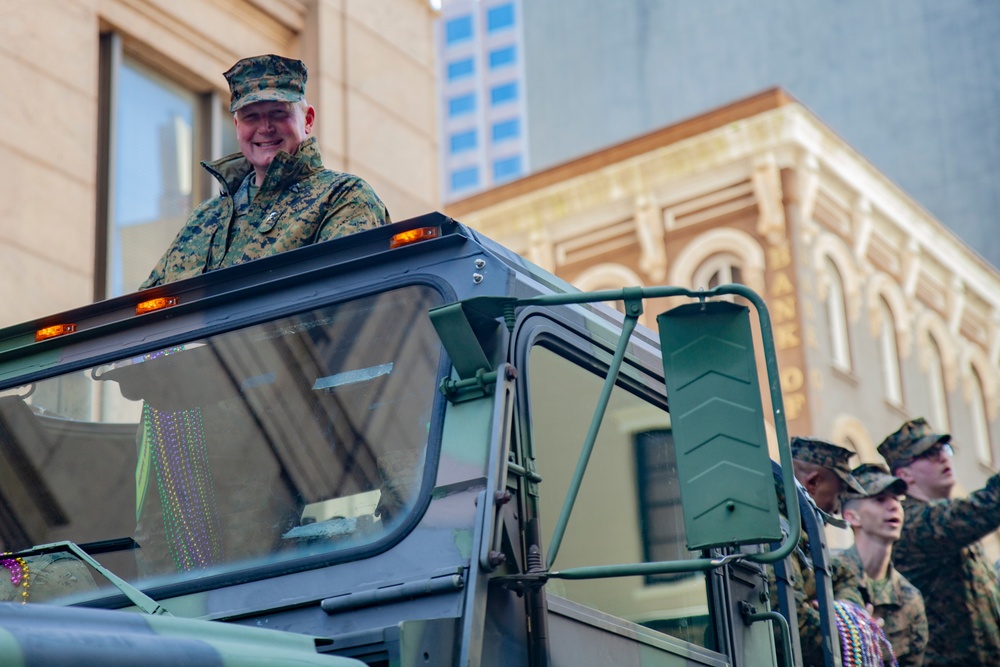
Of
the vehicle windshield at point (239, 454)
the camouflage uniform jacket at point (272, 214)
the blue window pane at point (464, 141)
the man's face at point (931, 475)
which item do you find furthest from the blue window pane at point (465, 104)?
the vehicle windshield at point (239, 454)

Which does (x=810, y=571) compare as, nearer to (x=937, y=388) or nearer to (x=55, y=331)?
(x=55, y=331)

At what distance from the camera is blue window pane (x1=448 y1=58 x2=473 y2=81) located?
96250mm

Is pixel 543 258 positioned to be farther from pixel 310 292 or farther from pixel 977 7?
pixel 310 292

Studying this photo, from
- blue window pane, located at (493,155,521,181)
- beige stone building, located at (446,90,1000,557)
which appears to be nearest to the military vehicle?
beige stone building, located at (446,90,1000,557)

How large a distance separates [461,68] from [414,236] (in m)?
94.5

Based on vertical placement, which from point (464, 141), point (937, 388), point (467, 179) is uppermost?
point (464, 141)

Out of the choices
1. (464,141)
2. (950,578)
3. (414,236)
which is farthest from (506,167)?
(414,236)

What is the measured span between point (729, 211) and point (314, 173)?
2248 centimetres

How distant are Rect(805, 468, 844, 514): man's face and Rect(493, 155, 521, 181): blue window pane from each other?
8916 centimetres

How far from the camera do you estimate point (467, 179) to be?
9681cm

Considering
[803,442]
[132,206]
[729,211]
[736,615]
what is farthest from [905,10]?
[736,615]

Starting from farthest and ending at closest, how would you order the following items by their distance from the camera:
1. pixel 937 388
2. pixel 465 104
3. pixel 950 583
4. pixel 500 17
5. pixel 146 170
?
pixel 465 104 < pixel 500 17 < pixel 937 388 < pixel 146 170 < pixel 950 583

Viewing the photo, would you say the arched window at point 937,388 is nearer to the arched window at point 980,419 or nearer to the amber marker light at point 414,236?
the arched window at point 980,419

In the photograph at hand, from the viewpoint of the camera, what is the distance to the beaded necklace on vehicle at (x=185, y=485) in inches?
141
